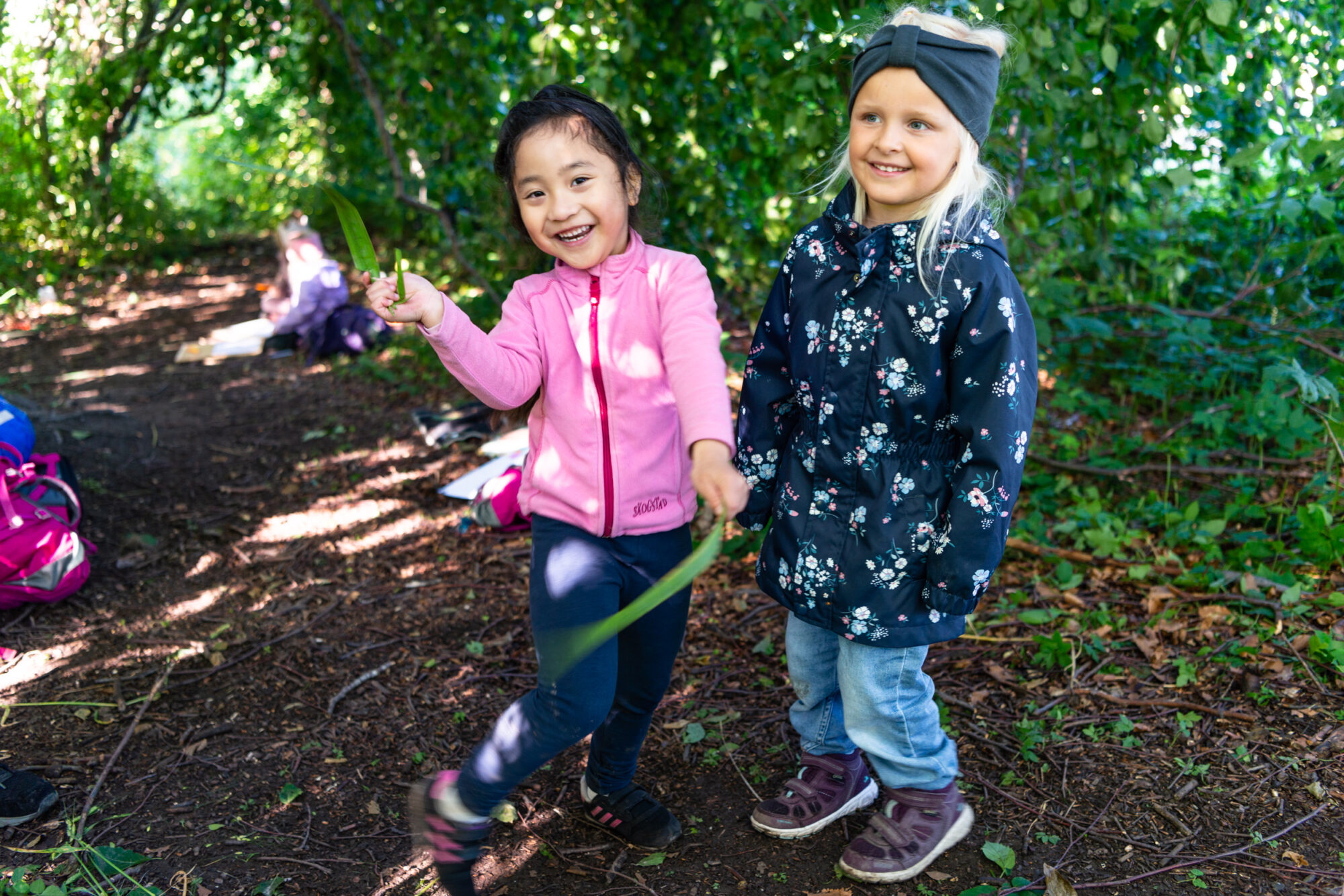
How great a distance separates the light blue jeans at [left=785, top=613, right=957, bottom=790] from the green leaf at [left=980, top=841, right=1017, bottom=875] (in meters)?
0.15

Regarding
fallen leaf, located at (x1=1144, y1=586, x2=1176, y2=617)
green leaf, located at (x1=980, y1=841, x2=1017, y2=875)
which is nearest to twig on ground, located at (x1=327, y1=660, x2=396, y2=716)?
green leaf, located at (x1=980, y1=841, x2=1017, y2=875)

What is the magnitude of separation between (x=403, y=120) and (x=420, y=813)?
468 cm

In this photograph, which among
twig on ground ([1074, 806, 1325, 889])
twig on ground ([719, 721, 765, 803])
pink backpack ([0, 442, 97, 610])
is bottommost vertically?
twig on ground ([719, 721, 765, 803])

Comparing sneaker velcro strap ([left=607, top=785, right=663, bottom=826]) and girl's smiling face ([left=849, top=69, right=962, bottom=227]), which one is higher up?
girl's smiling face ([left=849, top=69, right=962, bottom=227])

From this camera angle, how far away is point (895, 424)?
1.72 meters

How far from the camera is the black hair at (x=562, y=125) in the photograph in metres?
1.76

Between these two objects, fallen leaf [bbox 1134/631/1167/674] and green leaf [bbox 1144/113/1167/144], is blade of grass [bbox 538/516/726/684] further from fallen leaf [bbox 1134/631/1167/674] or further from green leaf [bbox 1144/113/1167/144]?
green leaf [bbox 1144/113/1167/144]

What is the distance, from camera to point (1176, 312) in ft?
12.2

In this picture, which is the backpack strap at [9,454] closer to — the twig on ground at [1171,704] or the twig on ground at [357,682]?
the twig on ground at [357,682]

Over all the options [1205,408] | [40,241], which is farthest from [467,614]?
[40,241]

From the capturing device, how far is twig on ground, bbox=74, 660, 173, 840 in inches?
82.9

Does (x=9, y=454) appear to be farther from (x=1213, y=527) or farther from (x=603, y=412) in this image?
(x=1213, y=527)

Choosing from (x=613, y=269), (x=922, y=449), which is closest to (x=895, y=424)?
(x=922, y=449)

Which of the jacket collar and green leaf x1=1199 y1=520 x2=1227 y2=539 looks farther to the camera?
green leaf x1=1199 y1=520 x2=1227 y2=539
